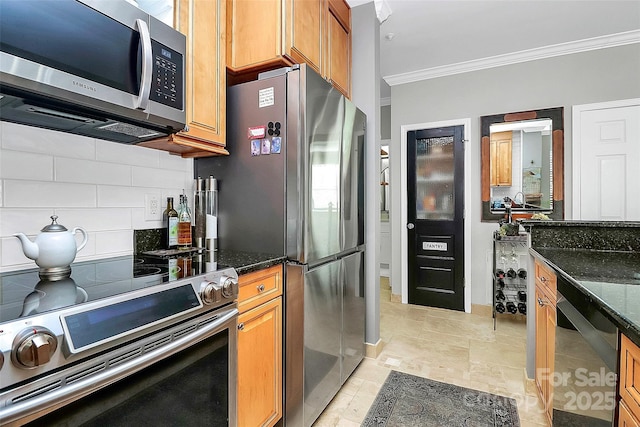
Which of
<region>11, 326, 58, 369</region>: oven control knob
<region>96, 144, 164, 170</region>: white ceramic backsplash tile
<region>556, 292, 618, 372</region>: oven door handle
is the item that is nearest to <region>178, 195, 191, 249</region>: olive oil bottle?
<region>96, 144, 164, 170</region>: white ceramic backsplash tile

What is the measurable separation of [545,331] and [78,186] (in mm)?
2371

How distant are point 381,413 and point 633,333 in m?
1.46

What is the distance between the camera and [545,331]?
1659mm

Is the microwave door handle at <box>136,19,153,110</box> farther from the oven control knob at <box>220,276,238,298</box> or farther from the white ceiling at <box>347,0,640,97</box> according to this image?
the white ceiling at <box>347,0,640,97</box>

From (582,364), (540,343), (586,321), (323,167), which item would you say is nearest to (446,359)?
(540,343)

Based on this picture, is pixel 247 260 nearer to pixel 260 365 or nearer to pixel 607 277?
pixel 260 365

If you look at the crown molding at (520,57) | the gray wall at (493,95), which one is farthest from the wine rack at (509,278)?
the crown molding at (520,57)

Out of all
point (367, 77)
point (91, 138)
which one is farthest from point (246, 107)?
point (367, 77)

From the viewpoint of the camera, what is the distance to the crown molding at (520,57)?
302 cm

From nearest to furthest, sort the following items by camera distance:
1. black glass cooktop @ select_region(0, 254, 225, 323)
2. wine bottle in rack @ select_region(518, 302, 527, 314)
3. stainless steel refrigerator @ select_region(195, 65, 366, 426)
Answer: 1. black glass cooktop @ select_region(0, 254, 225, 323)
2. stainless steel refrigerator @ select_region(195, 65, 366, 426)
3. wine bottle in rack @ select_region(518, 302, 527, 314)

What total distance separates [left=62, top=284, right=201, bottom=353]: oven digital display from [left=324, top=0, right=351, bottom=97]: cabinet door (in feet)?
5.59

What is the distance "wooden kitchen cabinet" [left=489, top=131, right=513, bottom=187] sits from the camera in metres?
3.49

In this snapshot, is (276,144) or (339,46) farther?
(339,46)

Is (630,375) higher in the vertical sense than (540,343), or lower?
higher
